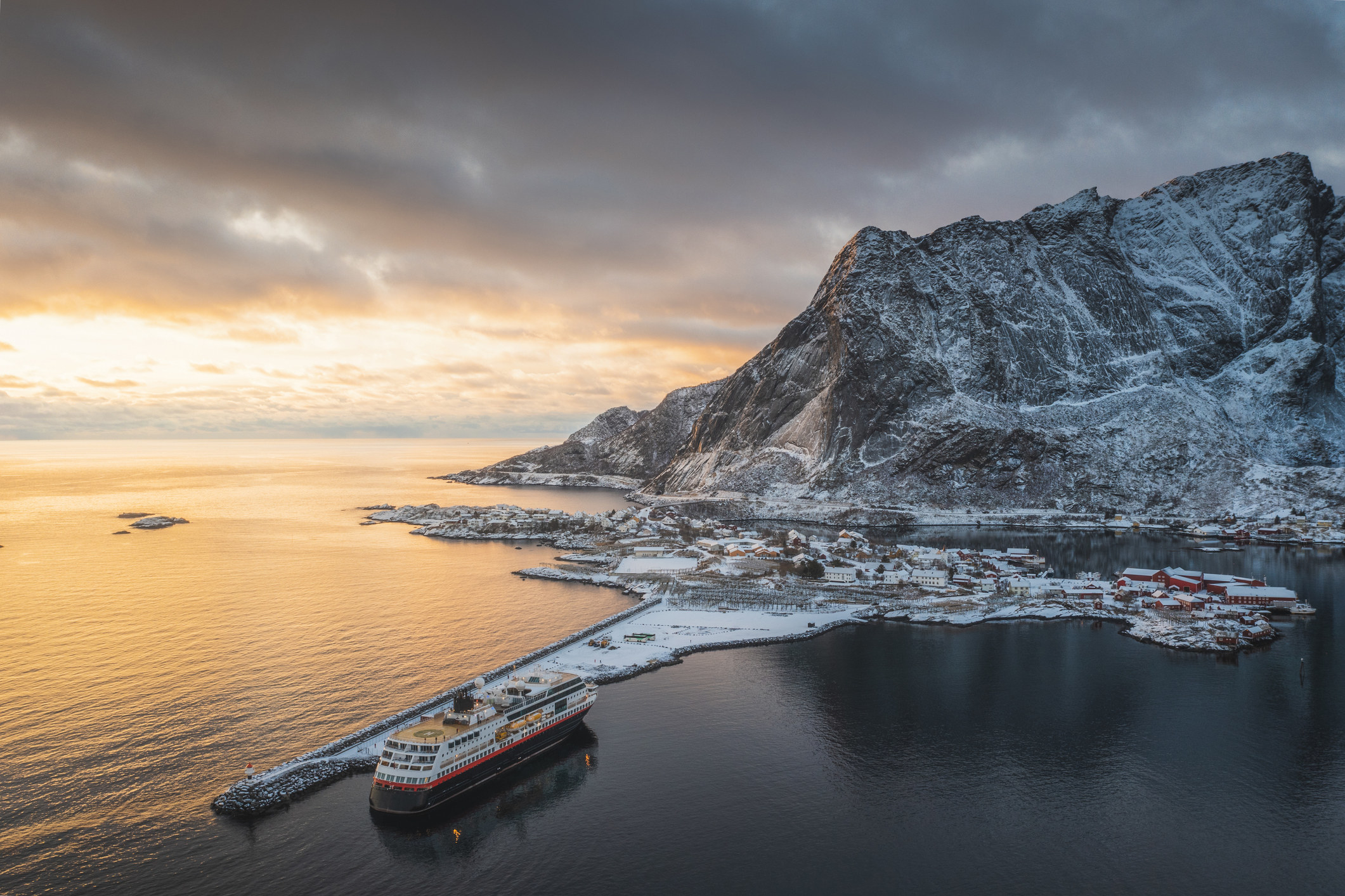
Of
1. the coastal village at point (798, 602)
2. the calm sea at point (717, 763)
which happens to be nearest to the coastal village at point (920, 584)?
the coastal village at point (798, 602)

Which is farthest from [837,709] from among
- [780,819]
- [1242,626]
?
[1242,626]

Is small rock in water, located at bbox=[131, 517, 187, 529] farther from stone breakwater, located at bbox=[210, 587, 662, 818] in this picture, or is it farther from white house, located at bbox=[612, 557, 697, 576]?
stone breakwater, located at bbox=[210, 587, 662, 818]

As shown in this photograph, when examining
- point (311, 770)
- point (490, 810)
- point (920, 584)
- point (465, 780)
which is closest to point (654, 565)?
point (920, 584)

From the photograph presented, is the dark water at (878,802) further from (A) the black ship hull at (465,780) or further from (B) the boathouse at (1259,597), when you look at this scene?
(B) the boathouse at (1259,597)

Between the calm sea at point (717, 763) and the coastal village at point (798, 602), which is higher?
the coastal village at point (798, 602)

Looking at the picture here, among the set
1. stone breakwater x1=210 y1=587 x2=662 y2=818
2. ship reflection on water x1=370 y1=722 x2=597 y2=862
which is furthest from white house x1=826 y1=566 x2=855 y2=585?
stone breakwater x1=210 y1=587 x2=662 y2=818

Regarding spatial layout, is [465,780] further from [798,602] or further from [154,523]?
[154,523]
